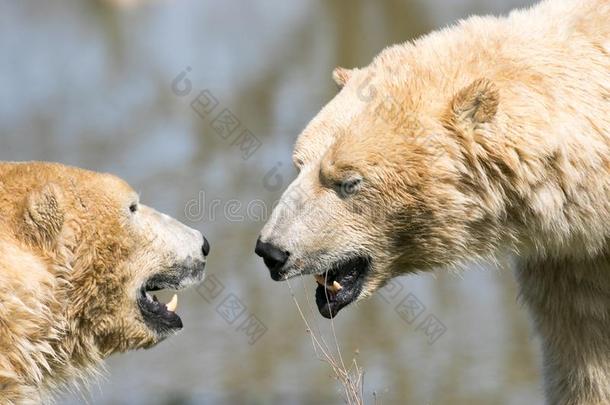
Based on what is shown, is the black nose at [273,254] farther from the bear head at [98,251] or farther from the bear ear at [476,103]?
the bear ear at [476,103]

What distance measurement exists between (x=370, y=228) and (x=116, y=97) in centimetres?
1126

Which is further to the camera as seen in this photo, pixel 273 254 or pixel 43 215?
pixel 273 254

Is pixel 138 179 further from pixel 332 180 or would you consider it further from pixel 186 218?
pixel 332 180

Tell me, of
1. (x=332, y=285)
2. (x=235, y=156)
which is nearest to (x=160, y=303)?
(x=332, y=285)

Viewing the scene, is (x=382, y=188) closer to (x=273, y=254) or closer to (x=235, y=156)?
(x=273, y=254)

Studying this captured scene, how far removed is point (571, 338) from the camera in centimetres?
535

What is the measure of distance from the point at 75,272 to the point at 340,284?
131cm

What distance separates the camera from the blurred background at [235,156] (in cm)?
815

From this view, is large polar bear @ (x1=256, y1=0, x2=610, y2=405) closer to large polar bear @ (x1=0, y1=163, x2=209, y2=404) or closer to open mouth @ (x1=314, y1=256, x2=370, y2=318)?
open mouth @ (x1=314, y1=256, x2=370, y2=318)

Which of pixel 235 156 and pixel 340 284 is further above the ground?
pixel 340 284

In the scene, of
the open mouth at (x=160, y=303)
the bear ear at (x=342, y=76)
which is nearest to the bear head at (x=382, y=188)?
the bear ear at (x=342, y=76)

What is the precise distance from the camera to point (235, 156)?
40.2 ft

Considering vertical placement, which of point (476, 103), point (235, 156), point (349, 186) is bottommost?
point (235, 156)

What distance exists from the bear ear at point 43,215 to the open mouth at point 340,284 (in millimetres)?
1322
